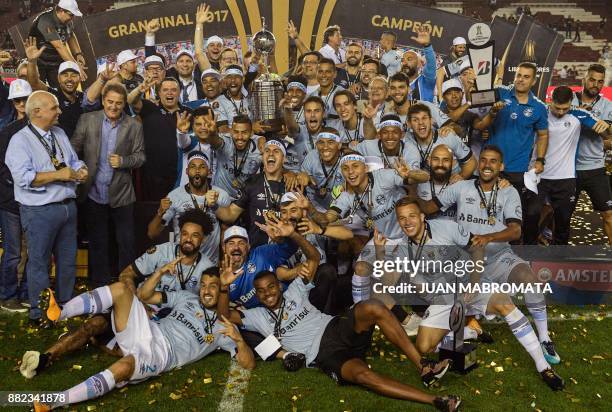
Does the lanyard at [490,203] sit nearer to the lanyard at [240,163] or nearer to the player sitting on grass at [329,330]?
the player sitting on grass at [329,330]

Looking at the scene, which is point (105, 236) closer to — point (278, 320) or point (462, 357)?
point (278, 320)

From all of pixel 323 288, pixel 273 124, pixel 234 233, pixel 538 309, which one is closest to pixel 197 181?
pixel 234 233

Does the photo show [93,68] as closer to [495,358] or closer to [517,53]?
[517,53]

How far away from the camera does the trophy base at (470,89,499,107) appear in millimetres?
6535

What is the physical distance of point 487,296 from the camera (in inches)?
206

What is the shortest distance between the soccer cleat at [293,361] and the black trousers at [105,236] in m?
2.36

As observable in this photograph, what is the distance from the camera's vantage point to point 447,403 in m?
4.24

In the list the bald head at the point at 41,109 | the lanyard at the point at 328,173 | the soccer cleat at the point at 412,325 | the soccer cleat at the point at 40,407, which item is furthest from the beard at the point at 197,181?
the soccer cleat at the point at 40,407

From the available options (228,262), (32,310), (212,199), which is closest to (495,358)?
(228,262)

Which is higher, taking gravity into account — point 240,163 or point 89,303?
point 240,163

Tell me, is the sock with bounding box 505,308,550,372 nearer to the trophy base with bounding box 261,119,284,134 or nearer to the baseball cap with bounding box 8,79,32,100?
the trophy base with bounding box 261,119,284,134

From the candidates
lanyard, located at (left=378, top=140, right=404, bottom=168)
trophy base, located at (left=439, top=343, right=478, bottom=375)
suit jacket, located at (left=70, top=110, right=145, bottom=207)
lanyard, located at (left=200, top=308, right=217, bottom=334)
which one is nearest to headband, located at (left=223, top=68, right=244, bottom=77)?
suit jacket, located at (left=70, top=110, right=145, bottom=207)

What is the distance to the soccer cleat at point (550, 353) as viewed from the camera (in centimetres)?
510

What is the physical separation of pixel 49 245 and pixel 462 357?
3.51 metres
